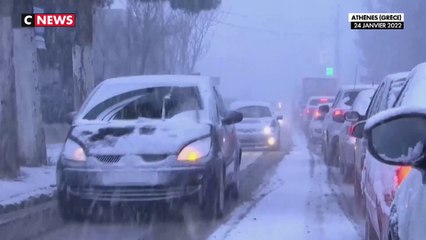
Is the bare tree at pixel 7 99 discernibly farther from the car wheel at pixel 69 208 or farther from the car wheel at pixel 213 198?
the car wheel at pixel 213 198

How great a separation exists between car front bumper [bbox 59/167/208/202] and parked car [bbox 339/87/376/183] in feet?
15.1

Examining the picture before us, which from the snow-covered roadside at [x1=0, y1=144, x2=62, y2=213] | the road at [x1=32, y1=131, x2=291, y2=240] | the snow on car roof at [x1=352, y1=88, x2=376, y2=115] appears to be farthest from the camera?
the snow on car roof at [x1=352, y1=88, x2=376, y2=115]

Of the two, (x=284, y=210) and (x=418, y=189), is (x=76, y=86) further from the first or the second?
(x=418, y=189)

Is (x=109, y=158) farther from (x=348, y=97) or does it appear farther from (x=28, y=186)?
(x=348, y=97)

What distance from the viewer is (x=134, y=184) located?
976 centimetres

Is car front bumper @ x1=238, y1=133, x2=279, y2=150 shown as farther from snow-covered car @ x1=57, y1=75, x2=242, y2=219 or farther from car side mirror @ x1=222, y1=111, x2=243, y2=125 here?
snow-covered car @ x1=57, y1=75, x2=242, y2=219

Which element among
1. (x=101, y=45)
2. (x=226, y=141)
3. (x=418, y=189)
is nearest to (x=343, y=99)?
(x=226, y=141)

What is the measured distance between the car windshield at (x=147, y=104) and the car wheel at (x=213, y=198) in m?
1.08

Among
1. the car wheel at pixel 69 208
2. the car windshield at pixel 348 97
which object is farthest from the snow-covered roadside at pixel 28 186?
the car windshield at pixel 348 97

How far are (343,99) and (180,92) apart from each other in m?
7.47

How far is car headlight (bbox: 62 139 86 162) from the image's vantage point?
9.97 metres

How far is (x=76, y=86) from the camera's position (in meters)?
18.2

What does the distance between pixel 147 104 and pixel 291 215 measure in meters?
2.23

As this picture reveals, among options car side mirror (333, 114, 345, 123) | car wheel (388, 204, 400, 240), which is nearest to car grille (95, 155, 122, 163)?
Answer: car wheel (388, 204, 400, 240)
